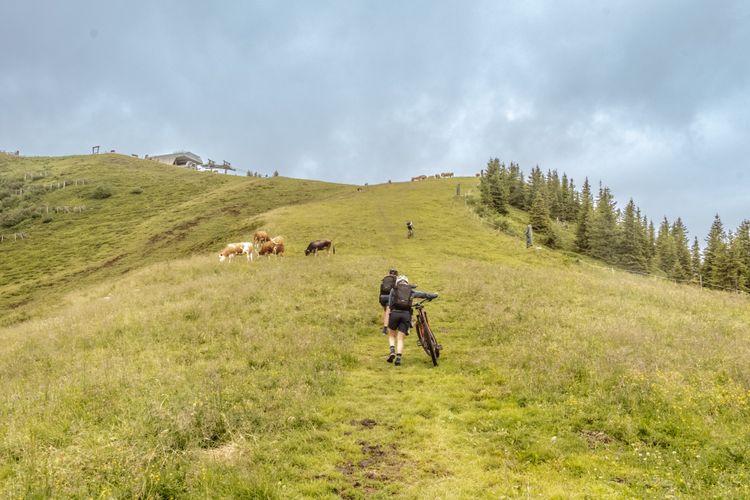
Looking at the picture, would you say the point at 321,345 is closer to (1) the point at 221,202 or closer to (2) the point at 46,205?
(1) the point at 221,202

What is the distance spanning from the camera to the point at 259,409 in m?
8.84

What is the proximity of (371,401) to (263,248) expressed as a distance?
76.2 ft

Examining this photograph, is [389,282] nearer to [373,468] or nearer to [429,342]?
[429,342]

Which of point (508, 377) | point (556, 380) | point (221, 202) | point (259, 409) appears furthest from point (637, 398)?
point (221, 202)

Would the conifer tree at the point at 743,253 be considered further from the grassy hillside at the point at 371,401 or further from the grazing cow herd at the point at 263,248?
the grazing cow herd at the point at 263,248

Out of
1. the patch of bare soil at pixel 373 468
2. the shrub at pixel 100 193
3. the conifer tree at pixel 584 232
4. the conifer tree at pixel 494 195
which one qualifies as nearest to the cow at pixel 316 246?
the patch of bare soil at pixel 373 468

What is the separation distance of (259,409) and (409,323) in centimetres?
536

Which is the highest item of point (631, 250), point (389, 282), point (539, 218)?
point (539, 218)

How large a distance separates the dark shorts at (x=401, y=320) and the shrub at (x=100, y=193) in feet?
253

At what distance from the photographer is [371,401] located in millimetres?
9992

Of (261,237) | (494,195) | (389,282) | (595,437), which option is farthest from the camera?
(494,195)

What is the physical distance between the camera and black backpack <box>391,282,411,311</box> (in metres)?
12.8

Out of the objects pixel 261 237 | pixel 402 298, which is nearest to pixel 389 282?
pixel 402 298

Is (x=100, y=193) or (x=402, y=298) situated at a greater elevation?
(x=100, y=193)
